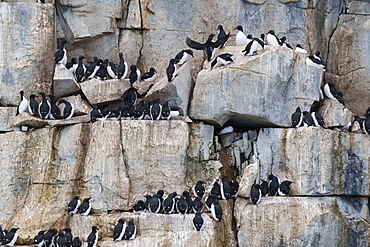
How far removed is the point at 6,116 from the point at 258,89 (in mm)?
5977

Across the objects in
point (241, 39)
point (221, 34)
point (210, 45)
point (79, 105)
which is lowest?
point (79, 105)

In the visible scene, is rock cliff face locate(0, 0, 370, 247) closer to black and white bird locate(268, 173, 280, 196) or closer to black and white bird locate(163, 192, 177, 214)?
black and white bird locate(163, 192, 177, 214)

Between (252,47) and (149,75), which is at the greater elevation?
(252,47)

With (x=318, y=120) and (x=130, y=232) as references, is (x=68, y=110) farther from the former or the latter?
(x=318, y=120)

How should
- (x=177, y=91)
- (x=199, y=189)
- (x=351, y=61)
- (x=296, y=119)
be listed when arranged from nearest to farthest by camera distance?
(x=199, y=189) < (x=296, y=119) < (x=177, y=91) < (x=351, y=61)

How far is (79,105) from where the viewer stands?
62.8 feet

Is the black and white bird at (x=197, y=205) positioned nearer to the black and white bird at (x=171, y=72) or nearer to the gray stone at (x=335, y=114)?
the black and white bird at (x=171, y=72)

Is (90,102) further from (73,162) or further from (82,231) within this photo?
(82,231)

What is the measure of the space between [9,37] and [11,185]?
12.0 ft

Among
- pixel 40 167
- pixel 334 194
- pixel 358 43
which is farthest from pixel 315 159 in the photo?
pixel 40 167

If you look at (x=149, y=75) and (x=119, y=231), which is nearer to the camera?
(x=119, y=231)

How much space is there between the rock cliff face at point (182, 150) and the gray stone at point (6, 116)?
2 cm

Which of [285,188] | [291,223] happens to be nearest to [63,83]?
[285,188]

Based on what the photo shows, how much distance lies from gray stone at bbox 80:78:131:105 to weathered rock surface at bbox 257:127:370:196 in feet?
13.8
